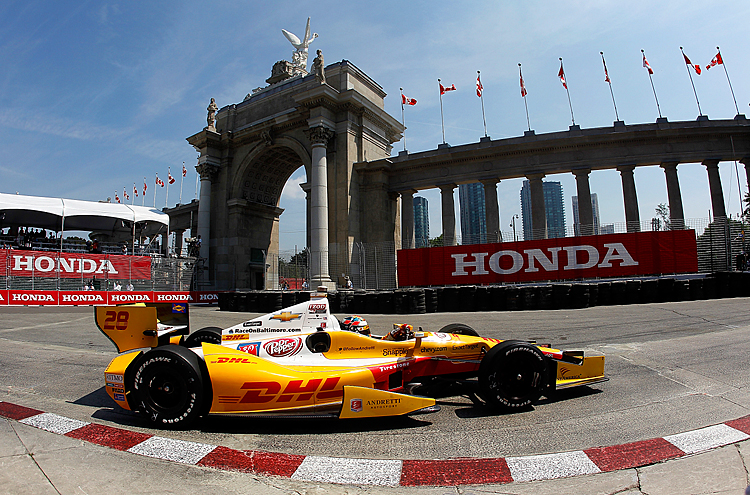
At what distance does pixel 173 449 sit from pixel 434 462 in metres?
2.47

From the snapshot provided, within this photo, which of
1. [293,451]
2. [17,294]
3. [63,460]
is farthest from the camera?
[17,294]

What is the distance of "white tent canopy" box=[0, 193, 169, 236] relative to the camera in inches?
1107

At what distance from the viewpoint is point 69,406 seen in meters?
5.13

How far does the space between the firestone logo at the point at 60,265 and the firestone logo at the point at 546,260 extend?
74.5 feet

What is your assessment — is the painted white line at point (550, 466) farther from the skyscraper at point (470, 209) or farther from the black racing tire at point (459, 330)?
the skyscraper at point (470, 209)

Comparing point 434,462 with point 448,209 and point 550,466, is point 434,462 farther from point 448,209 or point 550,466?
point 448,209

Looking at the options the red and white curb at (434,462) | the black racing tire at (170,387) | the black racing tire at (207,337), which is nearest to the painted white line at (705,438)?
the red and white curb at (434,462)

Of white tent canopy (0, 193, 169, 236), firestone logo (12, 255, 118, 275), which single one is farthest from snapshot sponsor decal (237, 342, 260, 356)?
white tent canopy (0, 193, 169, 236)

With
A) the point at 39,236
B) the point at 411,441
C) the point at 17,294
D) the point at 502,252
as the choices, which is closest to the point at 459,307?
the point at 502,252

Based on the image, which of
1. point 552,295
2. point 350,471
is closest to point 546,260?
point 552,295

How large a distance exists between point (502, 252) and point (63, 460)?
21915 mm

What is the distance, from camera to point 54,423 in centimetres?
445

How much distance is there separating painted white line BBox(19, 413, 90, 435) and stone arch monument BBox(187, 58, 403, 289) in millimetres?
21435

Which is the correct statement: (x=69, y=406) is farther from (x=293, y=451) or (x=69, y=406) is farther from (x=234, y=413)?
(x=293, y=451)
